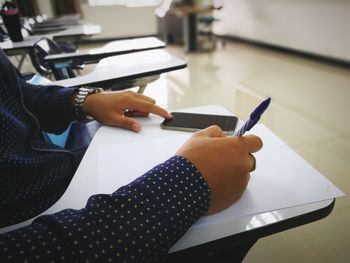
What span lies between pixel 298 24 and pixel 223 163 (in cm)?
445

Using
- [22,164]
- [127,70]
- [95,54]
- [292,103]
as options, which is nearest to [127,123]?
[22,164]

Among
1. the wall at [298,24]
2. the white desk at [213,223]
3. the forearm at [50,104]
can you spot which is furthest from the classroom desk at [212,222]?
the wall at [298,24]

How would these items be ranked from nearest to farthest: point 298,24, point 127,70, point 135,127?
point 135,127 → point 127,70 → point 298,24

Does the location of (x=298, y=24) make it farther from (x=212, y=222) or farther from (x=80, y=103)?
(x=212, y=222)

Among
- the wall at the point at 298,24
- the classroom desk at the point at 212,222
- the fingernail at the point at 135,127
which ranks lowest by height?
the wall at the point at 298,24

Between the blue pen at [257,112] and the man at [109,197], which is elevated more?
the blue pen at [257,112]

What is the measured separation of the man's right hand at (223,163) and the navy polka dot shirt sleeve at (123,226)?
0.06 feet

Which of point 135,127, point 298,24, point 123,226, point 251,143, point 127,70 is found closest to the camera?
point 123,226

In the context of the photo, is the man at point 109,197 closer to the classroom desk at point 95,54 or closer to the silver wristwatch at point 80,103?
the silver wristwatch at point 80,103

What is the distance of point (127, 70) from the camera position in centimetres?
117

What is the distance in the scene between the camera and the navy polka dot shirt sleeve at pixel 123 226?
1.14 ft

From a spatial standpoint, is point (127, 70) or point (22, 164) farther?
point (127, 70)

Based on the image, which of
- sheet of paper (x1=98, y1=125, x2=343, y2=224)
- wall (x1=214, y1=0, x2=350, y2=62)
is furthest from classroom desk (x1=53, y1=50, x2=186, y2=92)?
wall (x1=214, y1=0, x2=350, y2=62)

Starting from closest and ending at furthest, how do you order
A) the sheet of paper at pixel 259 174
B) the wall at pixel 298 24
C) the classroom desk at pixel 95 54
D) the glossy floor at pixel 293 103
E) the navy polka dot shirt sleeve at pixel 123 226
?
the navy polka dot shirt sleeve at pixel 123 226, the sheet of paper at pixel 259 174, the glossy floor at pixel 293 103, the classroom desk at pixel 95 54, the wall at pixel 298 24
